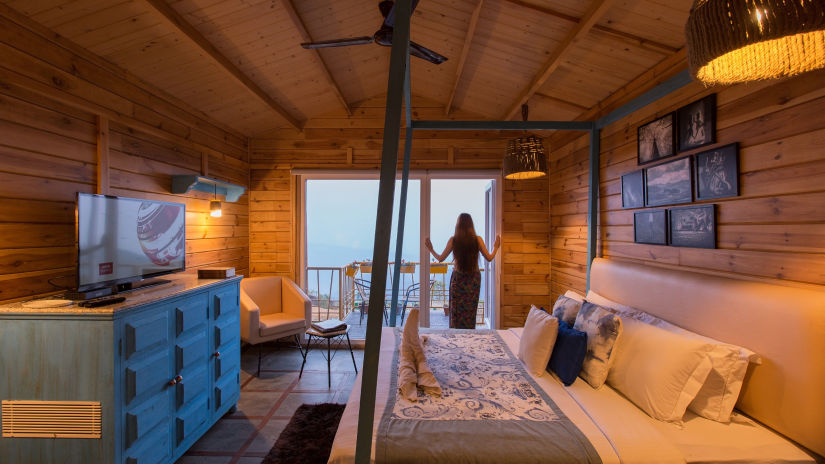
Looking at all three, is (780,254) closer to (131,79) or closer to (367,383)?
(367,383)

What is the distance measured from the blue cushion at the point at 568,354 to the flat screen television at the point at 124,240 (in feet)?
8.46

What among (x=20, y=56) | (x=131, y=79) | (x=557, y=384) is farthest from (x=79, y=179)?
(x=557, y=384)

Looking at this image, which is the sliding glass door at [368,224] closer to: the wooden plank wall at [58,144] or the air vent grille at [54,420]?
the wooden plank wall at [58,144]

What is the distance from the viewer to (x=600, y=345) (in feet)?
6.18

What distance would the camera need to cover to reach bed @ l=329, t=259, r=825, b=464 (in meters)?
1.30

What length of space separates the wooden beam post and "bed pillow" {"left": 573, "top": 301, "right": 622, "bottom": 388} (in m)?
3.17

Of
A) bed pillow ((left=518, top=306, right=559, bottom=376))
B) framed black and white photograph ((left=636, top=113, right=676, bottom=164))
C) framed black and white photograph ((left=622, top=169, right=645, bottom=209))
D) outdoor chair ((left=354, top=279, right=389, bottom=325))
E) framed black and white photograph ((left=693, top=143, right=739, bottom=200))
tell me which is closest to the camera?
framed black and white photograph ((left=693, top=143, right=739, bottom=200))

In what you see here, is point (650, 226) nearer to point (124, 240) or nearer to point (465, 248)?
point (465, 248)

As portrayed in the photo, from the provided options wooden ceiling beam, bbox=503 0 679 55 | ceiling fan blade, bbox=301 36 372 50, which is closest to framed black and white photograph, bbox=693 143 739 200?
wooden ceiling beam, bbox=503 0 679 55

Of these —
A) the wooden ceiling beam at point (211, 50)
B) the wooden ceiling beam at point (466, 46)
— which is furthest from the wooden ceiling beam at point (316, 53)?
the wooden ceiling beam at point (466, 46)

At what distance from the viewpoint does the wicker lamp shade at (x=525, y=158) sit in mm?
2711

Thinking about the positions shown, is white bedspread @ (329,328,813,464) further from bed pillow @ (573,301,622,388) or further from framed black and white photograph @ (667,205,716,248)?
framed black and white photograph @ (667,205,716,248)

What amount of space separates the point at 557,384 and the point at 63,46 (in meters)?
3.45

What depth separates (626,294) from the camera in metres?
2.38
